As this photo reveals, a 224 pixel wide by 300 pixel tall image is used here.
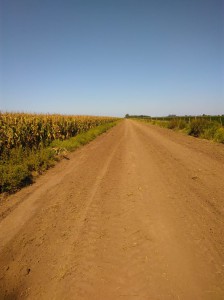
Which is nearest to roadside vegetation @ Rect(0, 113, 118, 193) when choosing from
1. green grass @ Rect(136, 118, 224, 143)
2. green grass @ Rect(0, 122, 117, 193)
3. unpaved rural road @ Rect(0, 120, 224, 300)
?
green grass @ Rect(0, 122, 117, 193)

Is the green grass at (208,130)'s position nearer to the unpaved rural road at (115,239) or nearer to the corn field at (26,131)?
the unpaved rural road at (115,239)

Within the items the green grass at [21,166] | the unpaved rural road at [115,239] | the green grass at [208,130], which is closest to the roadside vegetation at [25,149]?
the green grass at [21,166]

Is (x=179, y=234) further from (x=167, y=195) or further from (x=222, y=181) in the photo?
(x=222, y=181)

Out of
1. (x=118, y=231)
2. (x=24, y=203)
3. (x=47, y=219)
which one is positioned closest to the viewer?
(x=118, y=231)

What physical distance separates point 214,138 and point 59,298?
17836 mm

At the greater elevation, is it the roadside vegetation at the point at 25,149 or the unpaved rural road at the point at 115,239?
the roadside vegetation at the point at 25,149

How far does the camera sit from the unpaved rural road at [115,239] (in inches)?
129

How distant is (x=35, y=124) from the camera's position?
1357cm

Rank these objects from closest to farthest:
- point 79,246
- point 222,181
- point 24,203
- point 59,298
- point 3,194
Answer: point 59,298, point 79,246, point 24,203, point 3,194, point 222,181

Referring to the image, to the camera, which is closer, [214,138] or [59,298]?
[59,298]

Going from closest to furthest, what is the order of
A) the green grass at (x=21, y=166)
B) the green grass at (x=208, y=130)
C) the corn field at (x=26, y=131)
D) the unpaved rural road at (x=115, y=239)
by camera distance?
the unpaved rural road at (x=115, y=239) < the green grass at (x=21, y=166) < the corn field at (x=26, y=131) < the green grass at (x=208, y=130)

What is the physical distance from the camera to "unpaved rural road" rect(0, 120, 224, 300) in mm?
3266

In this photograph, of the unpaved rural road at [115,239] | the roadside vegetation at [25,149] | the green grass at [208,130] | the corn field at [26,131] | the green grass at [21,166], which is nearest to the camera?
the unpaved rural road at [115,239]

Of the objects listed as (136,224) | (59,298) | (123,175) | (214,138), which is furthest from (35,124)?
(214,138)
